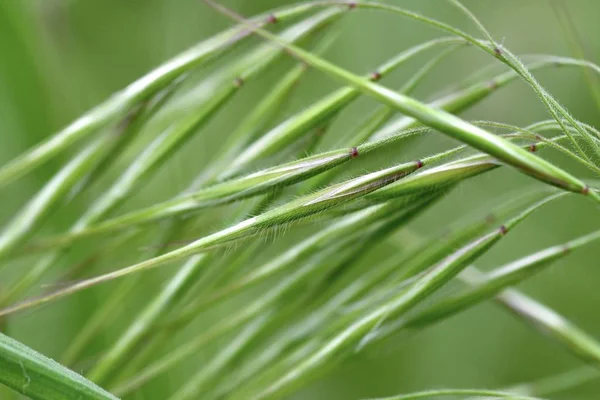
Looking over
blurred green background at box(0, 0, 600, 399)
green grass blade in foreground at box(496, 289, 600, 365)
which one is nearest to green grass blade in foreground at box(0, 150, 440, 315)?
green grass blade in foreground at box(496, 289, 600, 365)

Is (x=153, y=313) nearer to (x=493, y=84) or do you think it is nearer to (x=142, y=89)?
(x=142, y=89)

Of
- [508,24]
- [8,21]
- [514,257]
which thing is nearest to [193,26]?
[8,21]

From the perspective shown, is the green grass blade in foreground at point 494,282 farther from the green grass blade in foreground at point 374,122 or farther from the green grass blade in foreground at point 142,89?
the green grass blade in foreground at point 142,89

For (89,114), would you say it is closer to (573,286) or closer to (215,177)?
(215,177)

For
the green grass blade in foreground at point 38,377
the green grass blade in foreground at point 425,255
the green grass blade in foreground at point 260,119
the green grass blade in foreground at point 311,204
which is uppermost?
the green grass blade in foreground at point 260,119

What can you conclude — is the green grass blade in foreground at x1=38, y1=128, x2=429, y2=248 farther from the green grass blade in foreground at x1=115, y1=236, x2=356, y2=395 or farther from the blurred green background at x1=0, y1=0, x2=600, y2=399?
the blurred green background at x1=0, y1=0, x2=600, y2=399

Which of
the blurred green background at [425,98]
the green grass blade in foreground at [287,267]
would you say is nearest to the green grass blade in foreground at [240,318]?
the green grass blade in foreground at [287,267]
